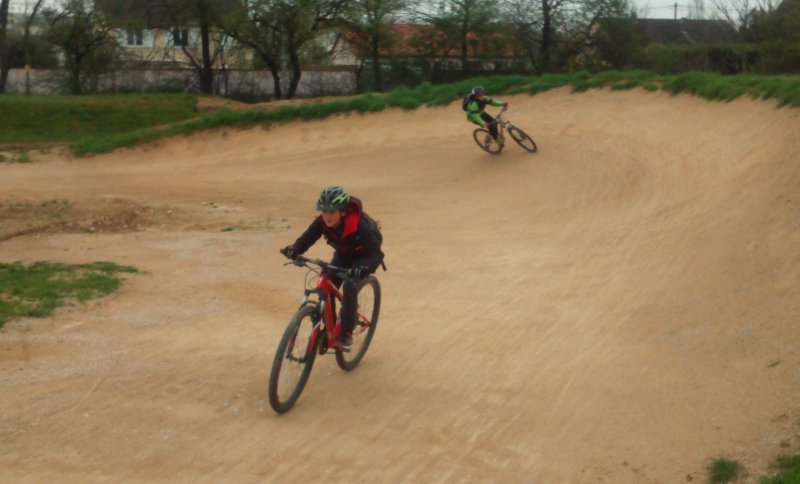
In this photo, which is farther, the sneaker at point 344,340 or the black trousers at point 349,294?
the sneaker at point 344,340

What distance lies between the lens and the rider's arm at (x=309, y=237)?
8.89m

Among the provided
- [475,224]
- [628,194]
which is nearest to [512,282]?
[475,224]

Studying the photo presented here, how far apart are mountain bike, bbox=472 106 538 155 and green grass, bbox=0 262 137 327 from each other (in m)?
11.2

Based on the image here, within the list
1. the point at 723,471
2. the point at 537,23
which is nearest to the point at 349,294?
the point at 723,471

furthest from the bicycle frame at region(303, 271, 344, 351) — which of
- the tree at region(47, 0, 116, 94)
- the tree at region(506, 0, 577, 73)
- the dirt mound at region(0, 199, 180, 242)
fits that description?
the tree at region(47, 0, 116, 94)

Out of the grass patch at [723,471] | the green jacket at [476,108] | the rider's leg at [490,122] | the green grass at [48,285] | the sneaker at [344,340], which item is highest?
the green jacket at [476,108]

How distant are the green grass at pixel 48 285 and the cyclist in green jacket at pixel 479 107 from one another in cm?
1052

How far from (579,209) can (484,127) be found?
18.3 ft

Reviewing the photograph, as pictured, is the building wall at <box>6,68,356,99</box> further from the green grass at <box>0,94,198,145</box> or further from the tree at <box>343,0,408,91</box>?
the green grass at <box>0,94,198,145</box>

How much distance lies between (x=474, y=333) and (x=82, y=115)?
26958 millimetres

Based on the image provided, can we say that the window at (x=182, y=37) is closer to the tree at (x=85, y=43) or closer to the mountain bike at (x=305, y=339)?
the tree at (x=85, y=43)

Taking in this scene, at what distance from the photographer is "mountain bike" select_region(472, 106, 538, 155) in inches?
924

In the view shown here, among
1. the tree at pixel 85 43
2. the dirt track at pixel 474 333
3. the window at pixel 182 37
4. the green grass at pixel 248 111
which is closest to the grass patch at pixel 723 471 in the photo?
the dirt track at pixel 474 333

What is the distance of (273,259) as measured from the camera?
1539 centimetres
